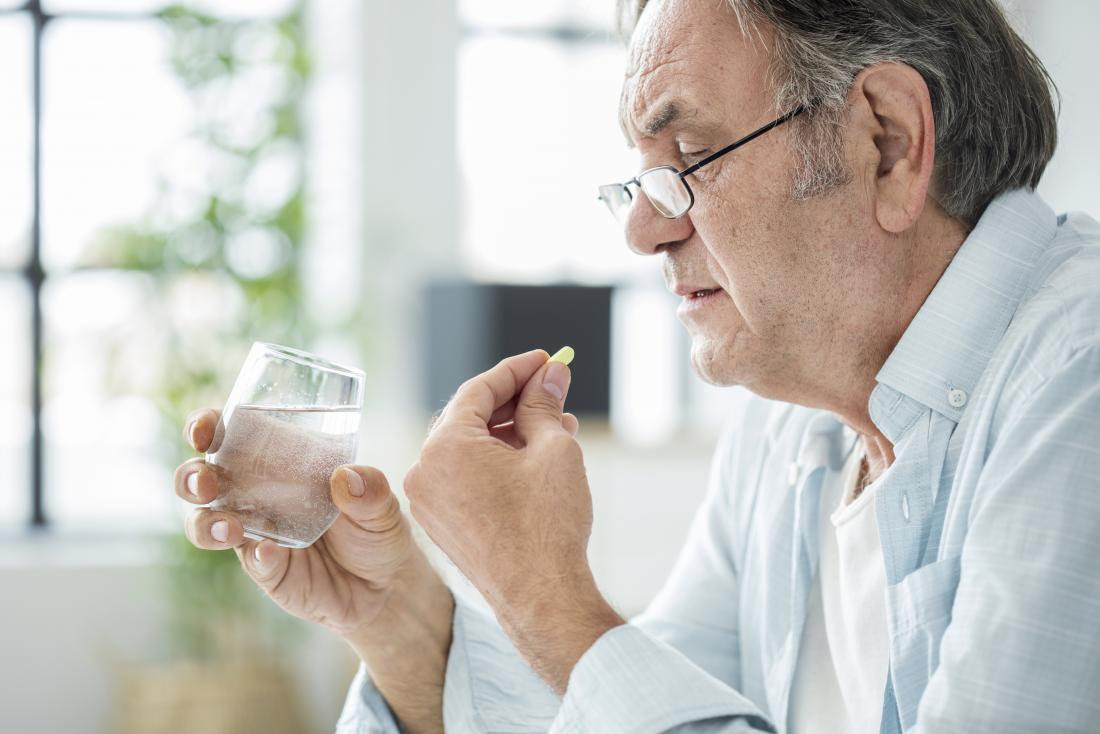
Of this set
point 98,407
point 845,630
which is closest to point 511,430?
point 845,630

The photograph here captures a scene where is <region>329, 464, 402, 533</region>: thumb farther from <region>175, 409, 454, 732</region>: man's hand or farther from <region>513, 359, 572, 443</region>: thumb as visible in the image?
<region>513, 359, 572, 443</region>: thumb

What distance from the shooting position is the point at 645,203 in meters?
1.38

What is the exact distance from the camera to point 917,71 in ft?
4.15

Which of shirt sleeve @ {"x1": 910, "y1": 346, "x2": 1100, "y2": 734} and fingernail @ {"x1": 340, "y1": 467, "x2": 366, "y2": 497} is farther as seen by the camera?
fingernail @ {"x1": 340, "y1": 467, "x2": 366, "y2": 497}

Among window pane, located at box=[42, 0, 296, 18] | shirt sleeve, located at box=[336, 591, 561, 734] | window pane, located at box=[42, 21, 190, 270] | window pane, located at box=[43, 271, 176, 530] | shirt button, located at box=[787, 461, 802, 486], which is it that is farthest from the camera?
window pane, located at box=[42, 21, 190, 270]

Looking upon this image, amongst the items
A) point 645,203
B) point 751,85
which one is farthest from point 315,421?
point 751,85

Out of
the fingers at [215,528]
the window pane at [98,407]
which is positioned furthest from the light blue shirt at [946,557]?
the window pane at [98,407]

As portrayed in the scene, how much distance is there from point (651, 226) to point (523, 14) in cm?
415

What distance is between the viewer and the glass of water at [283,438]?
1.13m

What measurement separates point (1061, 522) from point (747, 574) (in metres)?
0.68

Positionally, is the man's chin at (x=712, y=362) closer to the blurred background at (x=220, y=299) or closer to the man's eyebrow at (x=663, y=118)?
the man's eyebrow at (x=663, y=118)

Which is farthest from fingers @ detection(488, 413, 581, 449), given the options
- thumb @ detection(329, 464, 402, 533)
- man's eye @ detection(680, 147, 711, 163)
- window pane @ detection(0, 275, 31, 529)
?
window pane @ detection(0, 275, 31, 529)

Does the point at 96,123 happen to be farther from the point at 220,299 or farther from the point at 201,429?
the point at 201,429

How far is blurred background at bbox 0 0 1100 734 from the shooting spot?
4027 millimetres
